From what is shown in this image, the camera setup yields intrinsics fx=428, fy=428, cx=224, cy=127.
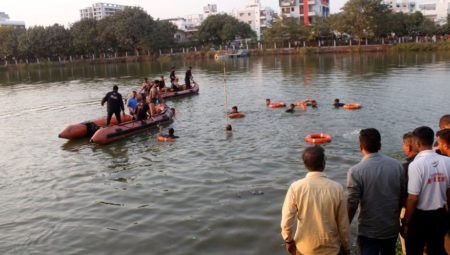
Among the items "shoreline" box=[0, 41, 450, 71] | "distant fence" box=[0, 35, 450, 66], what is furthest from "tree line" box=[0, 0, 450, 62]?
"shoreline" box=[0, 41, 450, 71]

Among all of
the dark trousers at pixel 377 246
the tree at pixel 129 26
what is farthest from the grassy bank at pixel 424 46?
the dark trousers at pixel 377 246

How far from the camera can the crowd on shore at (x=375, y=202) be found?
4434 millimetres

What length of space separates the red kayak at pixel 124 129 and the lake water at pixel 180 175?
0.30 metres

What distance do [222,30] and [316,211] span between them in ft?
285

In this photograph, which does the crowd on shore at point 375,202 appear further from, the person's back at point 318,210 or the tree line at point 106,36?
the tree line at point 106,36

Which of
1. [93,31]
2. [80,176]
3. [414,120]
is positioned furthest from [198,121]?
[93,31]

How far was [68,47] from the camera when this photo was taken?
292 ft

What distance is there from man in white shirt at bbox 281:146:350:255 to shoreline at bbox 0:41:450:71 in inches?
2478

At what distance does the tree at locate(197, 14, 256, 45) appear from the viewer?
8775cm

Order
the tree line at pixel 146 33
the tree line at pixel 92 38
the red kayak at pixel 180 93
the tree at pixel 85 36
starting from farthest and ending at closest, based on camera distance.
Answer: the tree at pixel 85 36
the tree line at pixel 92 38
the tree line at pixel 146 33
the red kayak at pixel 180 93

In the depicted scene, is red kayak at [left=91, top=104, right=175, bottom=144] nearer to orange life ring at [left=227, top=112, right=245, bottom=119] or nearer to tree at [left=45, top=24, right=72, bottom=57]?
orange life ring at [left=227, top=112, right=245, bottom=119]

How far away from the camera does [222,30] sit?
88.6 m

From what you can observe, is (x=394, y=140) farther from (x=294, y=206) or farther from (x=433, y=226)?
(x=294, y=206)

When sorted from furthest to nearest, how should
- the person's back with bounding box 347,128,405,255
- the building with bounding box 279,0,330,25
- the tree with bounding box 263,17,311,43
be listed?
the building with bounding box 279,0,330,25 < the tree with bounding box 263,17,311,43 < the person's back with bounding box 347,128,405,255
